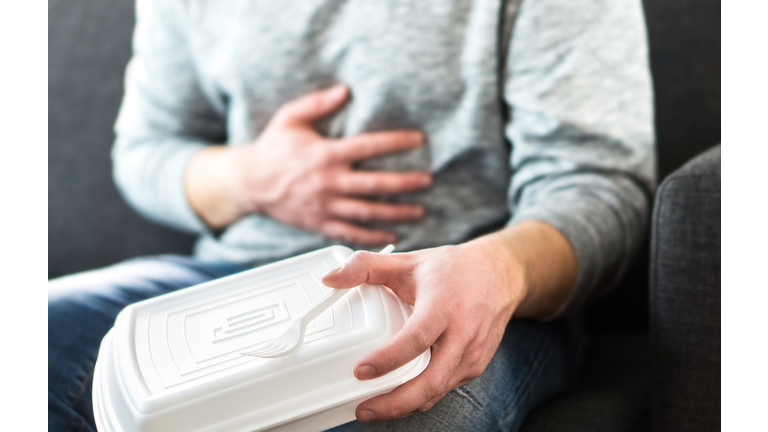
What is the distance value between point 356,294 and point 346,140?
34cm

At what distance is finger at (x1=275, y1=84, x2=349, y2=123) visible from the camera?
2.25 feet

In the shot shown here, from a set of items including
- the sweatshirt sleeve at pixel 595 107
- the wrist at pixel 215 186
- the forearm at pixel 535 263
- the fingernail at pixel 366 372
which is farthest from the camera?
the wrist at pixel 215 186

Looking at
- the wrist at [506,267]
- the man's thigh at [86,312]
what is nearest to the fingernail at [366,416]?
the wrist at [506,267]

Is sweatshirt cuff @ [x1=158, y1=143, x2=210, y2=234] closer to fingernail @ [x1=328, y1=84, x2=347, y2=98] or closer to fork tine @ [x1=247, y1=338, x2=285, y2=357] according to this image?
fingernail @ [x1=328, y1=84, x2=347, y2=98]

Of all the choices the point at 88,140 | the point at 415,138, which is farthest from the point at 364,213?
the point at 88,140

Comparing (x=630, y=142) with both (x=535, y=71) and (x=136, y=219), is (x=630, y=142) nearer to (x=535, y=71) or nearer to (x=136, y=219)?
(x=535, y=71)

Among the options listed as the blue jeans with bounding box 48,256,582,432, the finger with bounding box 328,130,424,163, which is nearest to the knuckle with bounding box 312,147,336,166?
the finger with bounding box 328,130,424,163

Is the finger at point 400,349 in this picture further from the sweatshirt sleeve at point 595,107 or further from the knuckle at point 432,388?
the sweatshirt sleeve at point 595,107

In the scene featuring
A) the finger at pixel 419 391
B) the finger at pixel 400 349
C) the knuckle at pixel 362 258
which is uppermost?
the knuckle at pixel 362 258

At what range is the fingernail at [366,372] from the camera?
12.7 inches

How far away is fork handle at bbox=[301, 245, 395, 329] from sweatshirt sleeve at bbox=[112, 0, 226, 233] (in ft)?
1.61

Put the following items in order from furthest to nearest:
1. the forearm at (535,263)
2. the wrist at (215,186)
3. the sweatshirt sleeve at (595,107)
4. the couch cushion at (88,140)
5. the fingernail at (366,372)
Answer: the couch cushion at (88,140), the wrist at (215,186), the sweatshirt sleeve at (595,107), the forearm at (535,263), the fingernail at (366,372)

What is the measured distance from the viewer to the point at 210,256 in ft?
2.66

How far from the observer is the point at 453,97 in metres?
0.66
